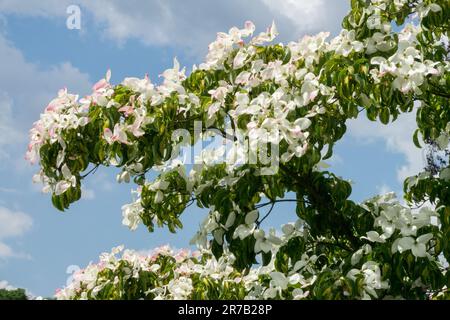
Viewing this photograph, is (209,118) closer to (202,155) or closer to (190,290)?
(202,155)

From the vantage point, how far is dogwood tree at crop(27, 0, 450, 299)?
3924 mm

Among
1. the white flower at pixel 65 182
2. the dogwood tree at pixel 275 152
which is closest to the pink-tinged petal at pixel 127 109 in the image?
the dogwood tree at pixel 275 152

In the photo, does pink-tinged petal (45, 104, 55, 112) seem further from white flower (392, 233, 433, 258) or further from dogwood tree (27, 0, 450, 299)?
white flower (392, 233, 433, 258)

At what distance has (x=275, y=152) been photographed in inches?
148

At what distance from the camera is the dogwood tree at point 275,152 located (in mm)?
3924

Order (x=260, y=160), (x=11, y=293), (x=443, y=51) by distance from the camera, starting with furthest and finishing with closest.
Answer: (x=11, y=293)
(x=443, y=51)
(x=260, y=160)

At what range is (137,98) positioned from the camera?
4184mm

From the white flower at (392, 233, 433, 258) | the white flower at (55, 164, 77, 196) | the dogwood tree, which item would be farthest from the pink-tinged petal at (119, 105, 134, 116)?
the white flower at (392, 233, 433, 258)

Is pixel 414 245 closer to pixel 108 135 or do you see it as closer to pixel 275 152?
pixel 275 152

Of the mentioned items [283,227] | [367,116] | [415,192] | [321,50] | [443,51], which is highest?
[443,51]

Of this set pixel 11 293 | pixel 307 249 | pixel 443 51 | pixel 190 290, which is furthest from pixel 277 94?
pixel 11 293

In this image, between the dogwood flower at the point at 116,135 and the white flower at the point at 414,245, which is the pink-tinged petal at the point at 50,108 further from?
the white flower at the point at 414,245

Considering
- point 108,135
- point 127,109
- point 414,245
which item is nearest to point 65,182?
point 108,135

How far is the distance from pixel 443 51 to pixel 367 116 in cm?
125
